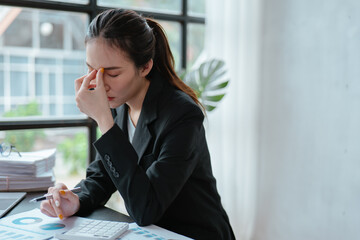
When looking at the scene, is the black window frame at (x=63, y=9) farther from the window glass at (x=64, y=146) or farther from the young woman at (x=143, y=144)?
the young woman at (x=143, y=144)

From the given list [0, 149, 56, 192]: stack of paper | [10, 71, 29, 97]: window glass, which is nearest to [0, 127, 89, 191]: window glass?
[10, 71, 29, 97]: window glass

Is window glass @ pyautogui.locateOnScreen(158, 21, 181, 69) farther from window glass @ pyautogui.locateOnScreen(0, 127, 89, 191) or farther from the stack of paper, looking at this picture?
the stack of paper

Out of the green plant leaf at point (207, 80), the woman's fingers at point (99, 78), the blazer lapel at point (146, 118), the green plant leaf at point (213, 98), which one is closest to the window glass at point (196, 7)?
the green plant leaf at point (207, 80)

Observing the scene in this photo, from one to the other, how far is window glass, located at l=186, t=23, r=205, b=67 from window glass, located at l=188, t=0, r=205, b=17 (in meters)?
0.08

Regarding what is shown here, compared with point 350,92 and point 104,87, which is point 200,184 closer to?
point 104,87

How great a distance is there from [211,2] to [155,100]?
1680mm

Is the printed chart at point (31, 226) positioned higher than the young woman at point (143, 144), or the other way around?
the young woman at point (143, 144)

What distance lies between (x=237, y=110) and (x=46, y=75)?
1238 millimetres

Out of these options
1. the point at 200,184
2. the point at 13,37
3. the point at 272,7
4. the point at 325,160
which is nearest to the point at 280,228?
the point at 325,160

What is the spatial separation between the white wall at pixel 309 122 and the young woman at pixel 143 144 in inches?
48.6

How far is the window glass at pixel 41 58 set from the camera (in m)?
2.45

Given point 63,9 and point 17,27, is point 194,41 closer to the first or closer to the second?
point 63,9

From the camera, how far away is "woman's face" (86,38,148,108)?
1.23 metres

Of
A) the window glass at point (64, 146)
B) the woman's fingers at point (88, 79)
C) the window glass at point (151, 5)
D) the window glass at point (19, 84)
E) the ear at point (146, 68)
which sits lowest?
the window glass at point (64, 146)
